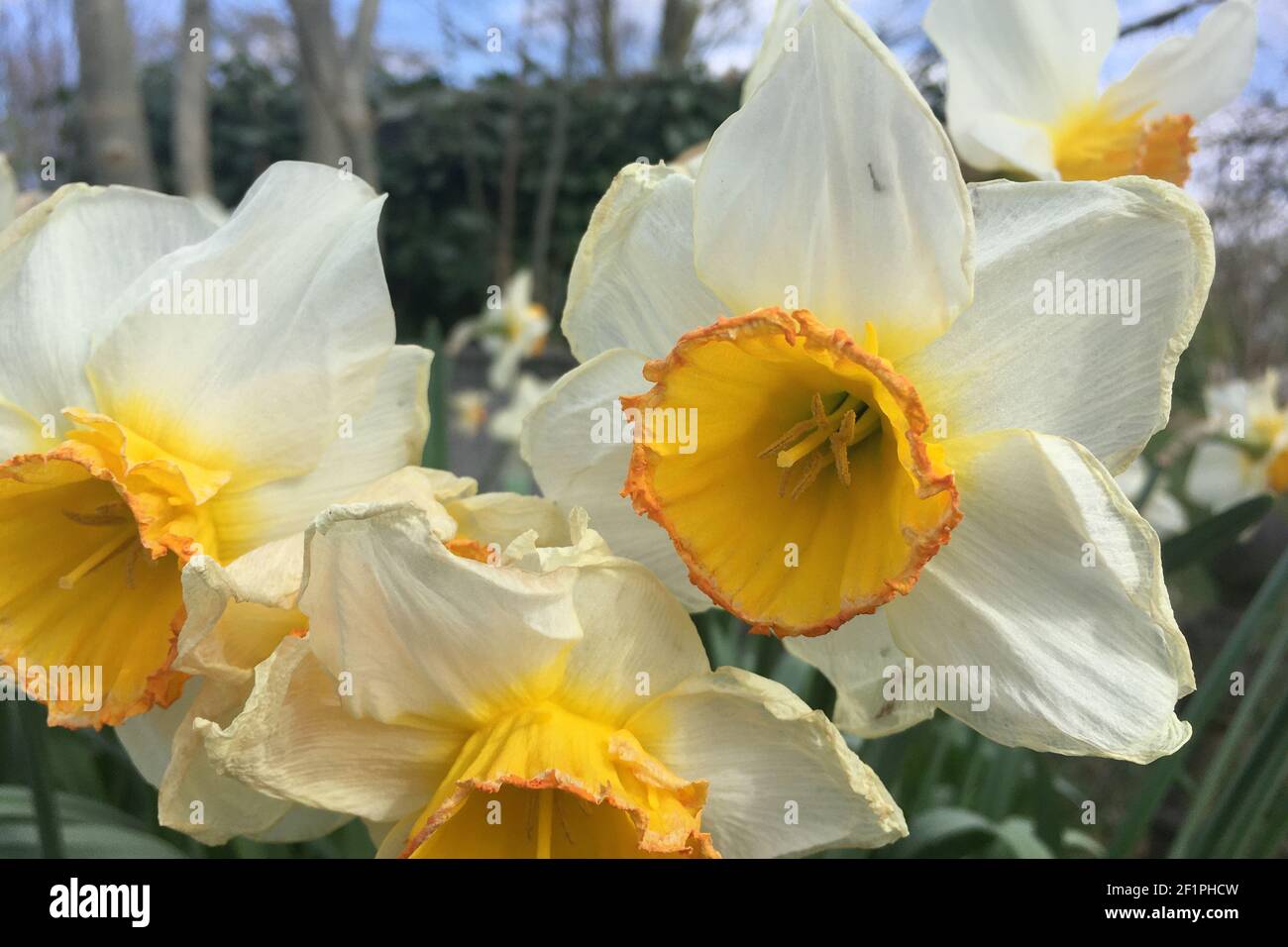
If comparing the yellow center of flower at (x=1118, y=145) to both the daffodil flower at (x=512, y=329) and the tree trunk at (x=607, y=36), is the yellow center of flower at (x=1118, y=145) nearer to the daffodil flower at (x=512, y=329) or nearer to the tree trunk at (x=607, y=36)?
the daffodil flower at (x=512, y=329)

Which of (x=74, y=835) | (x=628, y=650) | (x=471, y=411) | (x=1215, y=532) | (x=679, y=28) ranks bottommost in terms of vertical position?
(x=471, y=411)

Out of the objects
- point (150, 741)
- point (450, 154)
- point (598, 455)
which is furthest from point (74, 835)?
point (450, 154)

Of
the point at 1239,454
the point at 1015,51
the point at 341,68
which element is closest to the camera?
the point at 1015,51

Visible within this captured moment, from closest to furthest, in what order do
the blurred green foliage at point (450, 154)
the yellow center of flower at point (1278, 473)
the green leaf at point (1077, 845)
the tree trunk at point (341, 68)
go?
the green leaf at point (1077, 845), the yellow center of flower at point (1278, 473), the tree trunk at point (341, 68), the blurred green foliage at point (450, 154)

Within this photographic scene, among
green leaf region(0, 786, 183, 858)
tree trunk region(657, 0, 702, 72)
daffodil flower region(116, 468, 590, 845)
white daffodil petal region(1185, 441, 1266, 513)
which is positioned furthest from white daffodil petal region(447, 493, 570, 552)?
tree trunk region(657, 0, 702, 72)

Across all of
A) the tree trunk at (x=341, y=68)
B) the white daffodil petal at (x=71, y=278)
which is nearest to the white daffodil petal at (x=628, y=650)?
the white daffodil petal at (x=71, y=278)

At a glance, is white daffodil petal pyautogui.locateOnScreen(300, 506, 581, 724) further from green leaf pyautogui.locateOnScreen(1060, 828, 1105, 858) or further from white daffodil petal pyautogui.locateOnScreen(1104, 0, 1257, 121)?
green leaf pyautogui.locateOnScreen(1060, 828, 1105, 858)

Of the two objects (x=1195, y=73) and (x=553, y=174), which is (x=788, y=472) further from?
(x=553, y=174)
